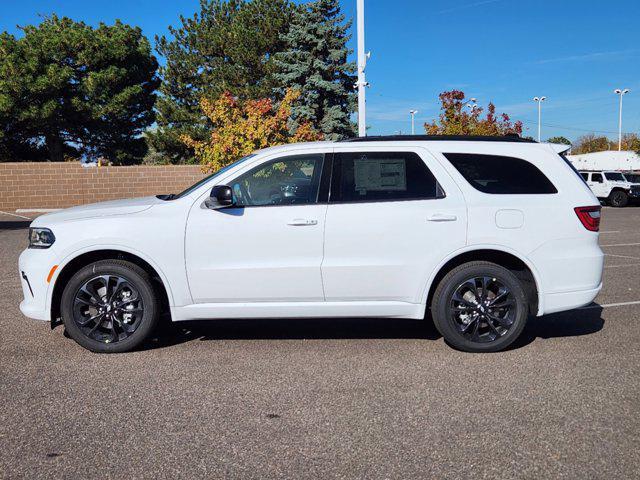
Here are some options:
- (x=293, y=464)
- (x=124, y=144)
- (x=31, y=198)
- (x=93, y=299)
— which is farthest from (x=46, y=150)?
(x=293, y=464)

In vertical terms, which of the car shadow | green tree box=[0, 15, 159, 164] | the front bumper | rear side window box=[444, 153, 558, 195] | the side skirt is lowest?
the car shadow

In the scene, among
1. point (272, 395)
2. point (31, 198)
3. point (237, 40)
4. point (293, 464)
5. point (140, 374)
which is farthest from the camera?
point (237, 40)

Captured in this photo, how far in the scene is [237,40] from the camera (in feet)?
114

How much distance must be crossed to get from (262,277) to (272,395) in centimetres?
113

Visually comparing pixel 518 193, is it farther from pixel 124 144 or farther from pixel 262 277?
pixel 124 144

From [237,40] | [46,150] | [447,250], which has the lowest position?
[447,250]

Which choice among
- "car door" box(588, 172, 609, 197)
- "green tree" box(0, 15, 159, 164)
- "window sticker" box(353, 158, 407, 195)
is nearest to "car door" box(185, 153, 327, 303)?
"window sticker" box(353, 158, 407, 195)

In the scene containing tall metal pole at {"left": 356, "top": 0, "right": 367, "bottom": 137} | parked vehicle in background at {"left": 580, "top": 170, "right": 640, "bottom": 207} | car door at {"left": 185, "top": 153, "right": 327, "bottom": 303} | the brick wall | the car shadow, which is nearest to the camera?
car door at {"left": 185, "top": 153, "right": 327, "bottom": 303}

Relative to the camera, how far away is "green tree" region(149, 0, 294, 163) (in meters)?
34.3

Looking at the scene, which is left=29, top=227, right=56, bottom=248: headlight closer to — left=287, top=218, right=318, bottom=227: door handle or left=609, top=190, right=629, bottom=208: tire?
left=287, top=218, right=318, bottom=227: door handle

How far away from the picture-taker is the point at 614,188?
1149 inches

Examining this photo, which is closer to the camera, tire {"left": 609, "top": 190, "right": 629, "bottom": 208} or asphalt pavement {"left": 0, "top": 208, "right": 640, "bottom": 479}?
asphalt pavement {"left": 0, "top": 208, "right": 640, "bottom": 479}

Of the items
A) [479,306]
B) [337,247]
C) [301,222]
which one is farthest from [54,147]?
→ [479,306]

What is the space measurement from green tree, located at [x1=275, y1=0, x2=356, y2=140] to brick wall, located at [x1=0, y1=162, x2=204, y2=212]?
742 centimetres
